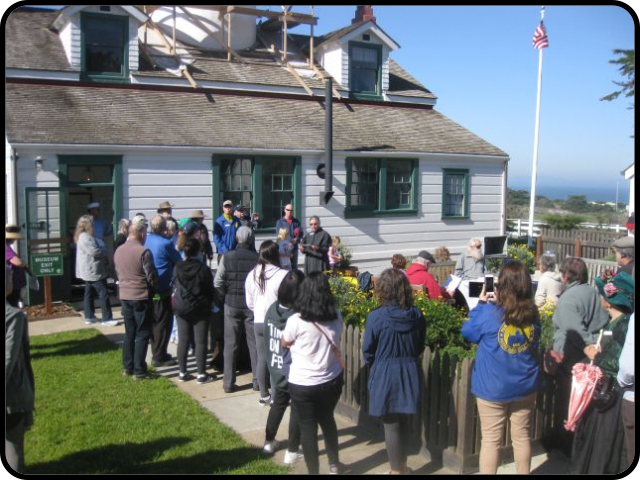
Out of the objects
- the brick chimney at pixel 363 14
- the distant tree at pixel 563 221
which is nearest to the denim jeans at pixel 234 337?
the brick chimney at pixel 363 14

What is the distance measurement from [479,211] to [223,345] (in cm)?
1190

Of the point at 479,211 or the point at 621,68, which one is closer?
the point at 479,211

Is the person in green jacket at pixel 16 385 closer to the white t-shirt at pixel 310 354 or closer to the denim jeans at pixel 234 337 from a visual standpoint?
the white t-shirt at pixel 310 354

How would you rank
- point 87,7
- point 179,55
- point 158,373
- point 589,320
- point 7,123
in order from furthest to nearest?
point 179,55 < point 87,7 < point 7,123 < point 158,373 < point 589,320

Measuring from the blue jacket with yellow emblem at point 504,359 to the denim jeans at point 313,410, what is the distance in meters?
1.20

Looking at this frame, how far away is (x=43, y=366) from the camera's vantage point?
→ 8.71 metres

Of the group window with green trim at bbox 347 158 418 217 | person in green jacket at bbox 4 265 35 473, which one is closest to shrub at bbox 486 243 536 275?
window with green trim at bbox 347 158 418 217

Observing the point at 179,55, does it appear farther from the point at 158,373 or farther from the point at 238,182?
the point at 158,373

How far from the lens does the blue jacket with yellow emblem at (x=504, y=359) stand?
516 cm

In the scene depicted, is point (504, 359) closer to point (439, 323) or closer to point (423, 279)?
point (439, 323)

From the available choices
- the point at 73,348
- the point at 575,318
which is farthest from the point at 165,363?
the point at 575,318

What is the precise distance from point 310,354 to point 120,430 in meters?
2.46

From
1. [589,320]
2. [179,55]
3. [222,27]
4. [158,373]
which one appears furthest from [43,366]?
[222,27]

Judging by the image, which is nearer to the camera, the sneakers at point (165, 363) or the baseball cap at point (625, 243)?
the baseball cap at point (625, 243)
